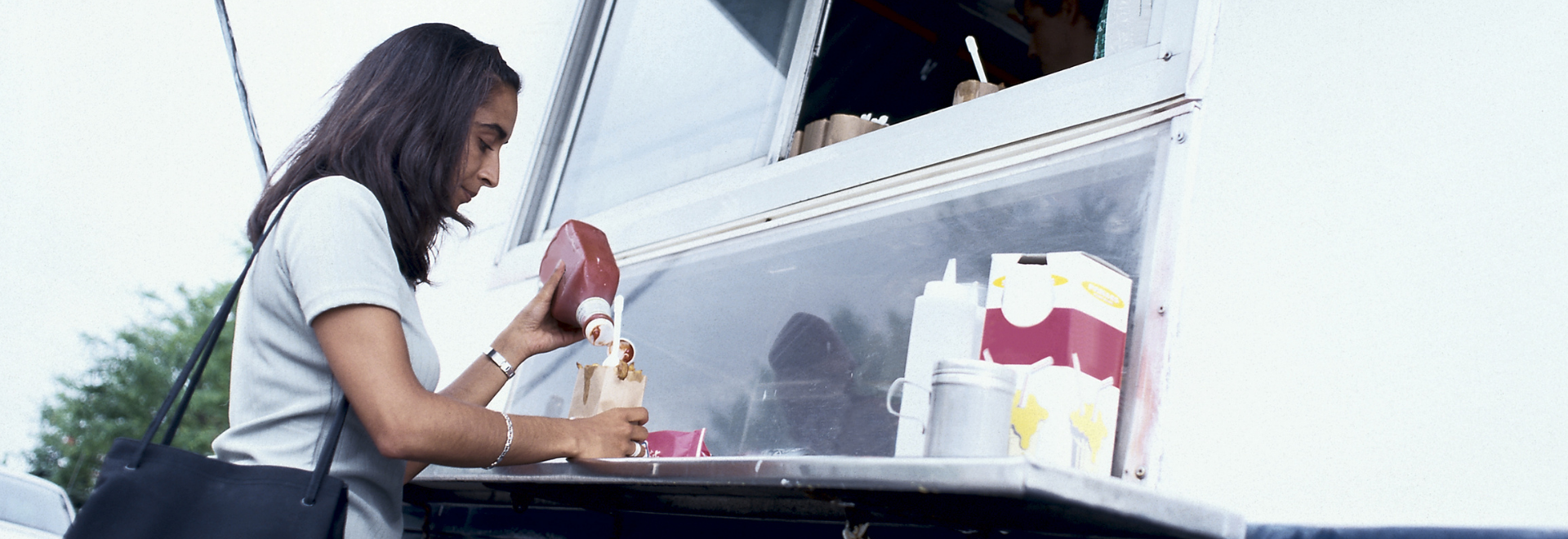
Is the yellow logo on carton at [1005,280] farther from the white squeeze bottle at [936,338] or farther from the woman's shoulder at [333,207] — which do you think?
the woman's shoulder at [333,207]

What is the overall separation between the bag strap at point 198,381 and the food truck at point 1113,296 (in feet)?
0.97

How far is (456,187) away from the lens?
147cm

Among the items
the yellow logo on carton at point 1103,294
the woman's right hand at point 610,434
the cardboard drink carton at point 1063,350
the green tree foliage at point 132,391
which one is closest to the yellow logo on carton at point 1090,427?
the cardboard drink carton at point 1063,350

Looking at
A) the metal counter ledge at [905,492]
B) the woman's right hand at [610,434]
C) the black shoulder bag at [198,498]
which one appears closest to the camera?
the metal counter ledge at [905,492]

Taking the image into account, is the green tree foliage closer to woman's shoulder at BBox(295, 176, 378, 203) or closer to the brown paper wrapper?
the brown paper wrapper

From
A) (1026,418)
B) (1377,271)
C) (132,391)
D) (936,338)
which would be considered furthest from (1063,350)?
(132,391)

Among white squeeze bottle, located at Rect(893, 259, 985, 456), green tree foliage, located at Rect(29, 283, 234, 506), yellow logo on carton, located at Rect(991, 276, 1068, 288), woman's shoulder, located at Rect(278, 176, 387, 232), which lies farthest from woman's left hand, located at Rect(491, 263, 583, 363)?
green tree foliage, located at Rect(29, 283, 234, 506)

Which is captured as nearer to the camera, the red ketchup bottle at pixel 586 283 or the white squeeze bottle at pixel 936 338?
the white squeeze bottle at pixel 936 338

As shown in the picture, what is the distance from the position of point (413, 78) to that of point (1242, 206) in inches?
43.5

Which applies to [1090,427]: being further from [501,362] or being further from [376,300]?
[501,362]

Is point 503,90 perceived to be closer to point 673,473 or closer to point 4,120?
point 673,473

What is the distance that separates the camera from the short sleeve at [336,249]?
113 cm

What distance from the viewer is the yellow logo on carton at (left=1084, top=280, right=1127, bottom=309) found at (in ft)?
3.85

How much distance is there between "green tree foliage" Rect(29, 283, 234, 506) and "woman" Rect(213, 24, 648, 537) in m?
8.57
